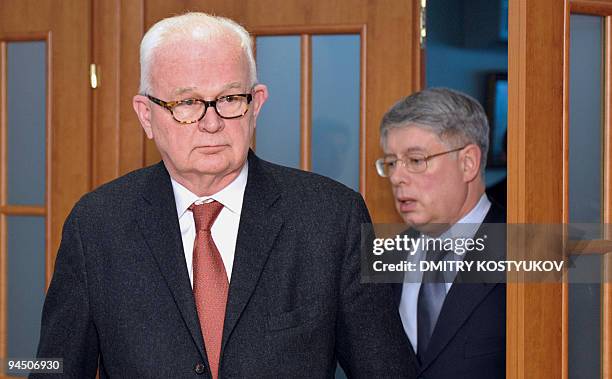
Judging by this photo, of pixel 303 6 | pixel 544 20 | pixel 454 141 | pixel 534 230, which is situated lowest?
pixel 534 230

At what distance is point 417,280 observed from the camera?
2.61 m

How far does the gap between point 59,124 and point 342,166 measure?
104cm

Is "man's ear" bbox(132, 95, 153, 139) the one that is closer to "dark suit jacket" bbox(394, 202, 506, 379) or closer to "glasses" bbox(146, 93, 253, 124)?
"glasses" bbox(146, 93, 253, 124)

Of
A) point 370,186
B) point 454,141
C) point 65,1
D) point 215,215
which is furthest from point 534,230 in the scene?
point 65,1

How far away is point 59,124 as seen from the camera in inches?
128

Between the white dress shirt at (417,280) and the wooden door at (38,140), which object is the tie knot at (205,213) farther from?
the wooden door at (38,140)

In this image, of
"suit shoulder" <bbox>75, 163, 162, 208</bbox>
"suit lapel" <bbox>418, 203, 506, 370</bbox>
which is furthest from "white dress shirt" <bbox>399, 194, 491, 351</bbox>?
"suit shoulder" <bbox>75, 163, 162, 208</bbox>

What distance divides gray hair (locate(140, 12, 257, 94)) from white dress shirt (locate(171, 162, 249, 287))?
23 centimetres

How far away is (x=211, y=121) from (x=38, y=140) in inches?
66.4

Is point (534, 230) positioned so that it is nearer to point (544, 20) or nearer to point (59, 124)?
point (544, 20)

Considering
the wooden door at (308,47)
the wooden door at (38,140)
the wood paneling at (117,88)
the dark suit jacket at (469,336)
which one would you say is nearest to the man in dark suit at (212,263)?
the dark suit jacket at (469,336)

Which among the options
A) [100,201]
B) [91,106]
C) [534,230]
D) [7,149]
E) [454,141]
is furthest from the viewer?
[7,149]

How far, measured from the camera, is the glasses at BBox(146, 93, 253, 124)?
184cm

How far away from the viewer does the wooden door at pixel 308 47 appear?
286 centimetres
